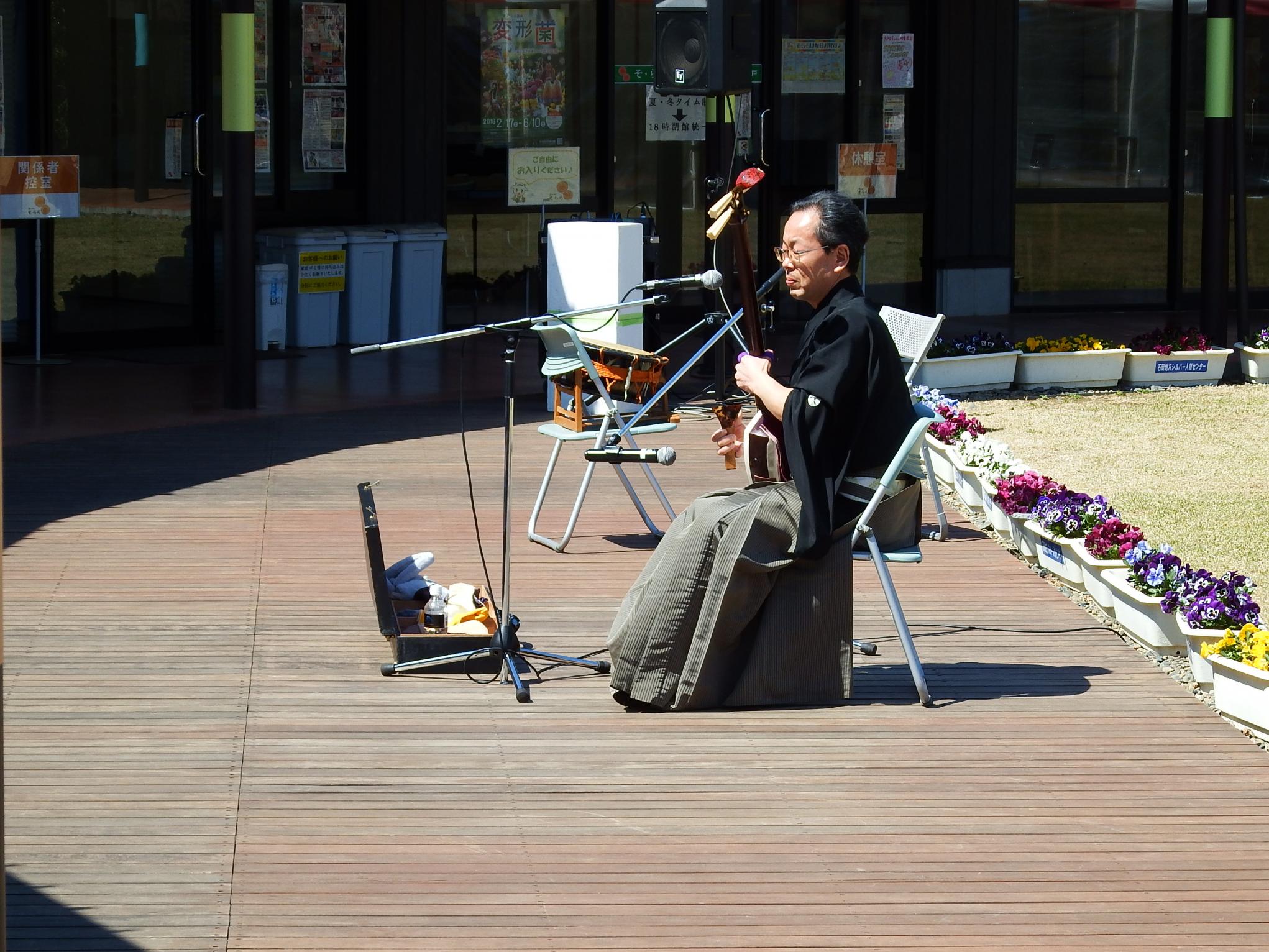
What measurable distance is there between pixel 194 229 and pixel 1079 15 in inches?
308

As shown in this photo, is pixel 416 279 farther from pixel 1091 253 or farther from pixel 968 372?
pixel 1091 253

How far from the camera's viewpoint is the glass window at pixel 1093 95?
16125mm

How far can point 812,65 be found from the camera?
50.7ft

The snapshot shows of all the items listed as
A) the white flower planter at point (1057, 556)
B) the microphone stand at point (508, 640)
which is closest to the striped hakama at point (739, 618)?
the microphone stand at point (508, 640)

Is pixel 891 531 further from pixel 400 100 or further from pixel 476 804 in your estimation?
pixel 400 100

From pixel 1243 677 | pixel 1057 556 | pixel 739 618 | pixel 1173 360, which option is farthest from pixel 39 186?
pixel 1243 677

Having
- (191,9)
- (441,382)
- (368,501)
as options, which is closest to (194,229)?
(191,9)

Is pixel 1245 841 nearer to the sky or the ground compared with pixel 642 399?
nearer to the ground

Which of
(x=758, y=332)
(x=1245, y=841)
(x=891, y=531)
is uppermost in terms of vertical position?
(x=758, y=332)

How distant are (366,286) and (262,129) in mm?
1443

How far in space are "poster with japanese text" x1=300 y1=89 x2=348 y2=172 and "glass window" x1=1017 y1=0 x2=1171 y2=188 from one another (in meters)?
5.86

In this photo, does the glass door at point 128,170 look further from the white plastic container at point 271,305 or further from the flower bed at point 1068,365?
the flower bed at point 1068,365

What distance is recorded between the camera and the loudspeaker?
10.5 metres

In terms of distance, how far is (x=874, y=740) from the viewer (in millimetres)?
5047
